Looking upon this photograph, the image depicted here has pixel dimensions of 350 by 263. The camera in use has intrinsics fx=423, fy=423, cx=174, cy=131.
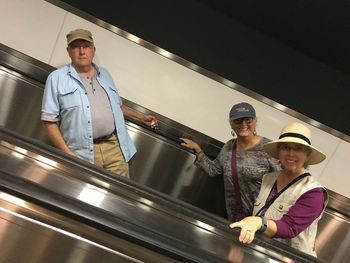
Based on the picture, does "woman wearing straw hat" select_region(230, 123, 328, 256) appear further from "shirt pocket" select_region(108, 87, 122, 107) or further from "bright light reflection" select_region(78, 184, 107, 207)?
"shirt pocket" select_region(108, 87, 122, 107)

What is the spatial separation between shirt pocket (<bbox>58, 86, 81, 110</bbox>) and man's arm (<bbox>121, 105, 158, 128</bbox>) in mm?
574

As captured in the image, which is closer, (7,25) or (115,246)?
(115,246)

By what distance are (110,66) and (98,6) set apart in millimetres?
406

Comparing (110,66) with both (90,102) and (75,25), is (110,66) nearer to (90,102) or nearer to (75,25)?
(75,25)

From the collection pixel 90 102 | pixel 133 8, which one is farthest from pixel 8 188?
pixel 133 8

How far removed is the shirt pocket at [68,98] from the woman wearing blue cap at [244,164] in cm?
82

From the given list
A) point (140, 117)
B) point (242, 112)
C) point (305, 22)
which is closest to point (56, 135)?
point (140, 117)

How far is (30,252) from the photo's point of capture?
1.04m

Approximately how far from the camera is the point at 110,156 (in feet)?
7.61

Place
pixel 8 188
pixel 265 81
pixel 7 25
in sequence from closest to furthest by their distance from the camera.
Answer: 1. pixel 8 188
2. pixel 7 25
3. pixel 265 81

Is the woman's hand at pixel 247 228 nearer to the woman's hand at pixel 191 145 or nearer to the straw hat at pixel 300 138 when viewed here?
the straw hat at pixel 300 138

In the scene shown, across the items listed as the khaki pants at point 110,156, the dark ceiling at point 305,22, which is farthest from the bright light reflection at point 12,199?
the dark ceiling at point 305,22

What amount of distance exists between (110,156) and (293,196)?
1.04 metres

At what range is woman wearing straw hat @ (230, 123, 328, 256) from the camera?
1600 mm
